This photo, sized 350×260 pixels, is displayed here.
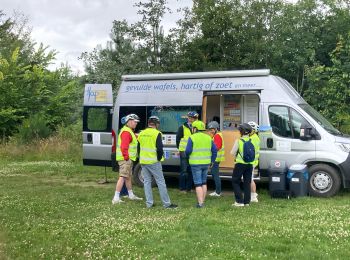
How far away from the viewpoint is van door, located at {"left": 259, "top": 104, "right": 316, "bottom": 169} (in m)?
10.7

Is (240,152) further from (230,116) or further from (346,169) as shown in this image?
(230,116)

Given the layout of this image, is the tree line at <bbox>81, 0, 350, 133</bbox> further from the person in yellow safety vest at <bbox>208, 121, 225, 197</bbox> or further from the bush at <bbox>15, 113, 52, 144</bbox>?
the person in yellow safety vest at <bbox>208, 121, 225, 197</bbox>

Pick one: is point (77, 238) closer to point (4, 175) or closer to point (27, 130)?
point (4, 175)

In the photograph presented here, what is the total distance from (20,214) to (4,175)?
6.92m

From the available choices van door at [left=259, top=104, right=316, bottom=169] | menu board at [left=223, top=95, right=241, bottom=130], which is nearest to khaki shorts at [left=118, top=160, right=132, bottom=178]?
van door at [left=259, top=104, right=316, bottom=169]

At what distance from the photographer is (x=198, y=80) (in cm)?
1184

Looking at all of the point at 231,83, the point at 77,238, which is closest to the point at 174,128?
the point at 231,83

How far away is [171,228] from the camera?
7469 mm

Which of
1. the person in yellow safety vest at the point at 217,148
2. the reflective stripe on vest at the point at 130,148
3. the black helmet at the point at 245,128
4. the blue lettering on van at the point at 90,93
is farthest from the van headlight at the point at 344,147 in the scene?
the blue lettering on van at the point at 90,93

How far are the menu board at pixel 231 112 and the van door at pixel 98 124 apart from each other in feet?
9.94

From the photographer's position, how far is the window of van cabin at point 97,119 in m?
12.6

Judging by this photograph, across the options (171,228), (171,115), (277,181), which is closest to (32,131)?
(171,115)

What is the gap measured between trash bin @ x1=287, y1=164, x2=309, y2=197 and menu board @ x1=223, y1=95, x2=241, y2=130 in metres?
2.73

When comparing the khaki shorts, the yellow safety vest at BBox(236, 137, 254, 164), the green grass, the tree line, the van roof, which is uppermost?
the tree line
